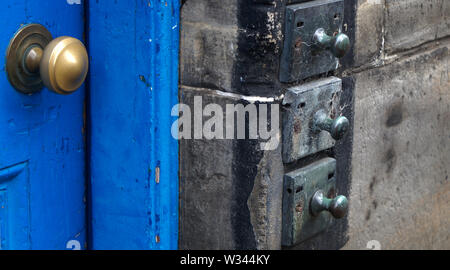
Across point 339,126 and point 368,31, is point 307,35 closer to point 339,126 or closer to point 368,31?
point 339,126

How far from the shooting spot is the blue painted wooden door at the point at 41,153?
1390 millimetres

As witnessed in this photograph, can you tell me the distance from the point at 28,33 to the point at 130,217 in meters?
0.47

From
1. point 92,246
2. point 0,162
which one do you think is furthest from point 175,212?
point 0,162

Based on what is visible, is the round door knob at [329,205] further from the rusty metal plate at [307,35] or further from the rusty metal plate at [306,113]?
the rusty metal plate at [307,35]

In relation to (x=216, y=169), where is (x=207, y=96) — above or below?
above

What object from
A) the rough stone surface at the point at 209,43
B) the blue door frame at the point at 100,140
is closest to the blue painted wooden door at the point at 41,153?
the blue door frame at the point at 100,140

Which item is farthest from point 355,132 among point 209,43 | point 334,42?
point 209,43

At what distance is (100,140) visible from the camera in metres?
1.60

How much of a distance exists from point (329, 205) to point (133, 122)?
48 cm

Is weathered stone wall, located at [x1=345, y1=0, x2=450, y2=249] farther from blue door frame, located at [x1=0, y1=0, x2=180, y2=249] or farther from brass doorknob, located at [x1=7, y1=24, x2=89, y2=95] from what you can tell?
brass doorknob, located at [x1=7, y1=24, x2=89, y2=95]

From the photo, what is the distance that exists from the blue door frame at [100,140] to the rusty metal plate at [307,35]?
0.24 metres

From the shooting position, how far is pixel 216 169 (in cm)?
157

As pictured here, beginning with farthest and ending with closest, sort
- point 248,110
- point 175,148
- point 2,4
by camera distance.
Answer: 1. point 175,148
2. point 248,110
3. point 2,4
